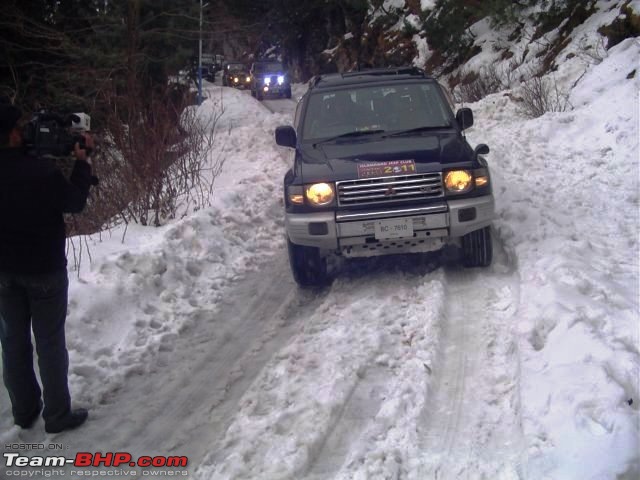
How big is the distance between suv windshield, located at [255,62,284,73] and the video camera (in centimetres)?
2759

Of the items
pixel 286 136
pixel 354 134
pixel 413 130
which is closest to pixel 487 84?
pixel 413 130

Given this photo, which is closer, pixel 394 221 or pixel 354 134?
pixel 394 221

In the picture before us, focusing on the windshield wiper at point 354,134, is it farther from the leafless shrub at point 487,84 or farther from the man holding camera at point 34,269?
the leafless shrub at point 487,84

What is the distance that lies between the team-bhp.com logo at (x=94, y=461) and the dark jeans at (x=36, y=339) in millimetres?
282

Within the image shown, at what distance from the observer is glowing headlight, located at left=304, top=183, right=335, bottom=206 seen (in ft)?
18.5

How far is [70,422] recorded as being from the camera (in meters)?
3.87

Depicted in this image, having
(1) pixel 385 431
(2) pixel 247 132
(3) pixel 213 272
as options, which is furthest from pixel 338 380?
(2) pixel 247 132

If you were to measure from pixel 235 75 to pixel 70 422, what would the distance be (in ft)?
113

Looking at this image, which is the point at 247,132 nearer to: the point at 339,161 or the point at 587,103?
the point at 587,103

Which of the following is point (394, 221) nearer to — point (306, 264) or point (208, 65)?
point (306, 264)

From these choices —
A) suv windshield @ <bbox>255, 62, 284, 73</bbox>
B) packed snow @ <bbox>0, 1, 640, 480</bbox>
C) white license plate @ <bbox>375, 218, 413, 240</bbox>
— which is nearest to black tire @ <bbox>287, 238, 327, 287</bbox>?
packed snow @ <bbox>0, 1, 640, 480</bbox>

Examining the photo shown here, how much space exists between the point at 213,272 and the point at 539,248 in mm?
3330

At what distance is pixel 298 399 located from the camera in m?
3.96

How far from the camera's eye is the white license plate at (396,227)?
553cm
